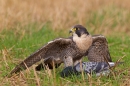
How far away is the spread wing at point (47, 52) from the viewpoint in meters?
6.37

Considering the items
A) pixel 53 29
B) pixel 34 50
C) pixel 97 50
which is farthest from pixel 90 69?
pixel 53 29

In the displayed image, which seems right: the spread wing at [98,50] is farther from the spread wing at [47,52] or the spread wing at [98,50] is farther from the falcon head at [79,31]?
the spread wing at [47,52]

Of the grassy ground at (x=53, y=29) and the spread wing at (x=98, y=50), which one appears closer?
the grassy ground at (x=53, y=29)

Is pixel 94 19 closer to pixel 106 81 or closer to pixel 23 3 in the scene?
pixel 23 3

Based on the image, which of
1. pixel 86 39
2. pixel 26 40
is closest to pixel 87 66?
pixel 86 39

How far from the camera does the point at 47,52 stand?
6586 millimetres

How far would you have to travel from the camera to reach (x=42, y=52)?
6461 mm

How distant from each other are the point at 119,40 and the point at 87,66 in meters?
3.54

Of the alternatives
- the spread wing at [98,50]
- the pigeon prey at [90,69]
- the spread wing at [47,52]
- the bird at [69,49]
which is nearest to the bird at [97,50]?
the spread wing at [98,50]

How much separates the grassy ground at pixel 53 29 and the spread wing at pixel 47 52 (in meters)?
0.16

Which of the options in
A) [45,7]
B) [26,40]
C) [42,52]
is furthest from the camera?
[45,7]

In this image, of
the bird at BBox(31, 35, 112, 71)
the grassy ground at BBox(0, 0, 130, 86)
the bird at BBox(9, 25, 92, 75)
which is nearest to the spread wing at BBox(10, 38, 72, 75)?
the bird at BBox(9, 25, 92, 75)

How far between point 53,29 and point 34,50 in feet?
7.01

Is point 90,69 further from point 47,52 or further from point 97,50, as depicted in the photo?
point 97,50
